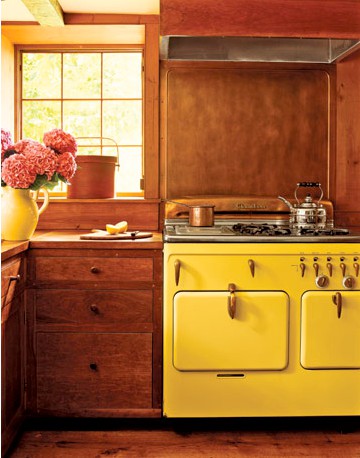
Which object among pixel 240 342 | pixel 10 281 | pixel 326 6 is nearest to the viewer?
pixel 10 281

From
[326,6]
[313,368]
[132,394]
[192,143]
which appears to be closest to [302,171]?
[192,143]

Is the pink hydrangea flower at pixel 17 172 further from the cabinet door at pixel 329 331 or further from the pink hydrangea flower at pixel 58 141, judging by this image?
the cabinet door at pixel 329 331

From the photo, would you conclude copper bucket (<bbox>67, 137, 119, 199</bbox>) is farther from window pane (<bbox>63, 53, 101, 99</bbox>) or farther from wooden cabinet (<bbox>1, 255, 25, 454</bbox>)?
wooden cabinet (<bbox>1, 255, 25, 454</bbox>)

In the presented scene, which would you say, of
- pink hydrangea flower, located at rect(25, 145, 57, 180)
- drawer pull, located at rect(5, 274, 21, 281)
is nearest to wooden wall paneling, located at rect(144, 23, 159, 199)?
pink hydrangea flower, located at rect(25, 145, 57, 180)

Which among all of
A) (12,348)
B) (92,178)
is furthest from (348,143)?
(12,348)

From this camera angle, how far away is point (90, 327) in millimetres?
2371

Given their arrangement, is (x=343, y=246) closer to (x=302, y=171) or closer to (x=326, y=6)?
(x=302, y=171)

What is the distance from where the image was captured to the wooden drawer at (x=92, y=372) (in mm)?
2375

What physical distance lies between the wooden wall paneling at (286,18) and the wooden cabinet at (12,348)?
4.64 feet

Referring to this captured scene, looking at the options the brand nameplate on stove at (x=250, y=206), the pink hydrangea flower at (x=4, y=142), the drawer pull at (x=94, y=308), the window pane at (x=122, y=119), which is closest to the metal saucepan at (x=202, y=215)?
the brand nameplate on stove at (x=250, y=206)

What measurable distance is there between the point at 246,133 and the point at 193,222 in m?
0.67

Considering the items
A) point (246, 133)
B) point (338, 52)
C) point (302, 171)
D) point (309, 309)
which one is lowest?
point (309, 309)

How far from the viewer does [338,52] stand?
111 inches

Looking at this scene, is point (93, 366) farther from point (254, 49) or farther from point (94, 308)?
point (254, 49)
